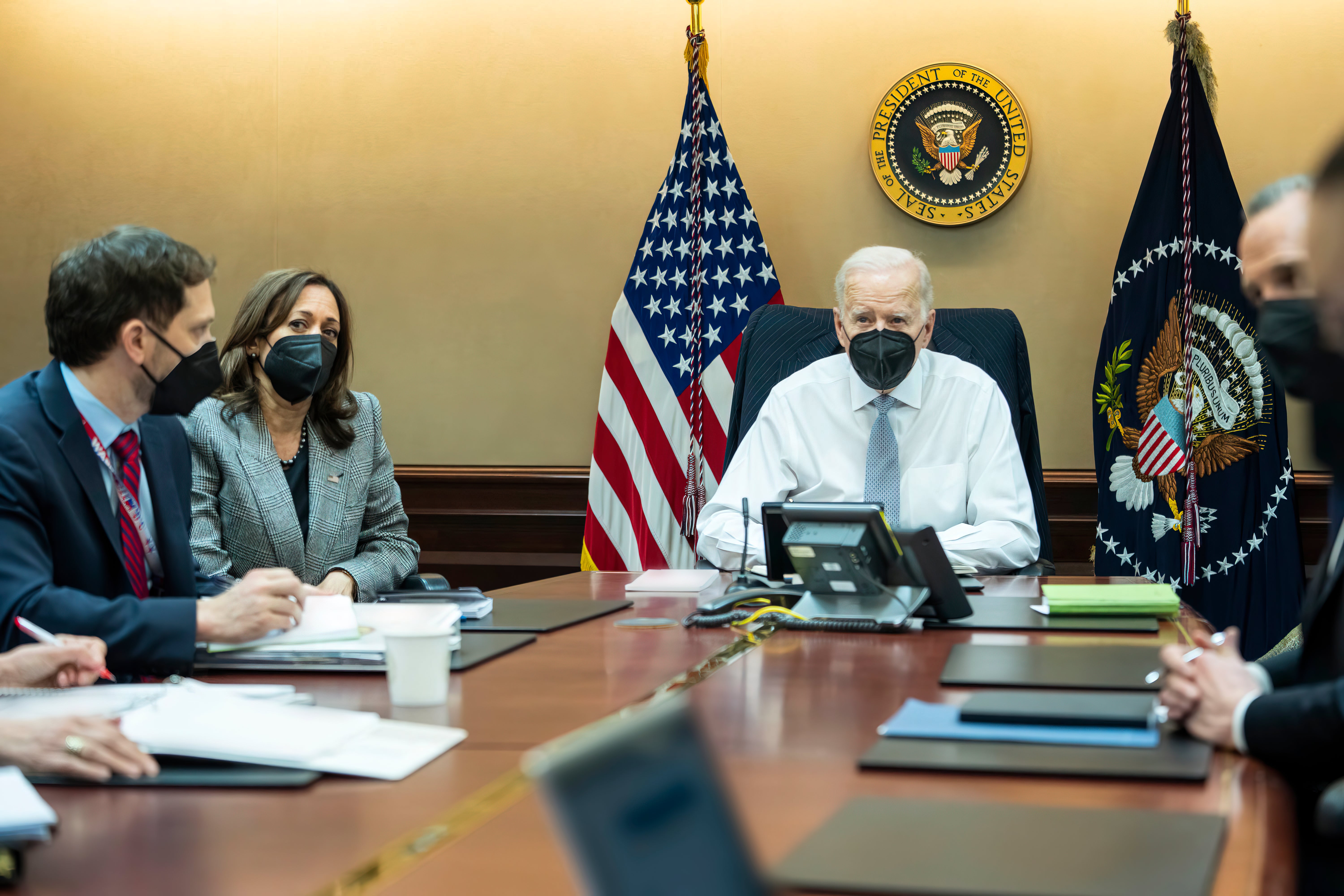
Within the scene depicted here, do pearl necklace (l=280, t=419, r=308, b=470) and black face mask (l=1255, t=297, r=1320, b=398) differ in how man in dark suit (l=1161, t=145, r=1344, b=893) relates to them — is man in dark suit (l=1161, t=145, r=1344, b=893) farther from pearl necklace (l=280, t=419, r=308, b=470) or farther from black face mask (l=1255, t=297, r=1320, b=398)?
pearl necklace (l=280, t=419, r=308, b=470)

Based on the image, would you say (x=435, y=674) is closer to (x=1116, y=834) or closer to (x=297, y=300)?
(x=1116, y=834)

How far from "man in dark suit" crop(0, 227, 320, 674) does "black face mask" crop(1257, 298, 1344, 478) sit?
4.15 ft

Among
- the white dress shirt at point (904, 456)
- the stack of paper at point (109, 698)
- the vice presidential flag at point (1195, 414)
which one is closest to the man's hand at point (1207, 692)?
the stack of paper at point (109, 698)

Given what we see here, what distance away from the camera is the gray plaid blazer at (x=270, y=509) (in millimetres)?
2578

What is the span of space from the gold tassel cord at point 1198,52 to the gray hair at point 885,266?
1.36 meters

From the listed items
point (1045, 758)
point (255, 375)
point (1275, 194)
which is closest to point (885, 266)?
point (1275, 194)

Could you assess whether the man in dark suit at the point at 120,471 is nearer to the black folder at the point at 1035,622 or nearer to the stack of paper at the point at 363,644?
the stack of paper at the point at 363,644

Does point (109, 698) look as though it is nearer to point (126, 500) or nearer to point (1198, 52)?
point (126, 500)

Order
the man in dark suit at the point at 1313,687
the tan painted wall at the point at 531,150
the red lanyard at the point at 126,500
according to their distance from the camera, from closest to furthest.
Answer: the man in dark suit at the point at 1313,687 < the red lanyard at the point at 126,500 < the tan painted wall at the point at 531,150

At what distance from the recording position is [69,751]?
3.40 ft

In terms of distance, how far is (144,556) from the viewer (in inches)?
71.9

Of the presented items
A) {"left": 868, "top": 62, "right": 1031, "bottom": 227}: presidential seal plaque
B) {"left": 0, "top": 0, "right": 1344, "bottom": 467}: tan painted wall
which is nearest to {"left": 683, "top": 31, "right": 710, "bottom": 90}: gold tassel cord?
{"left": 0, "top": 0, "right": 1344, "bottom": 467}: tan painted wall

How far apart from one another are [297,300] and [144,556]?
1082mm

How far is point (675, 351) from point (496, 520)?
104 cm
